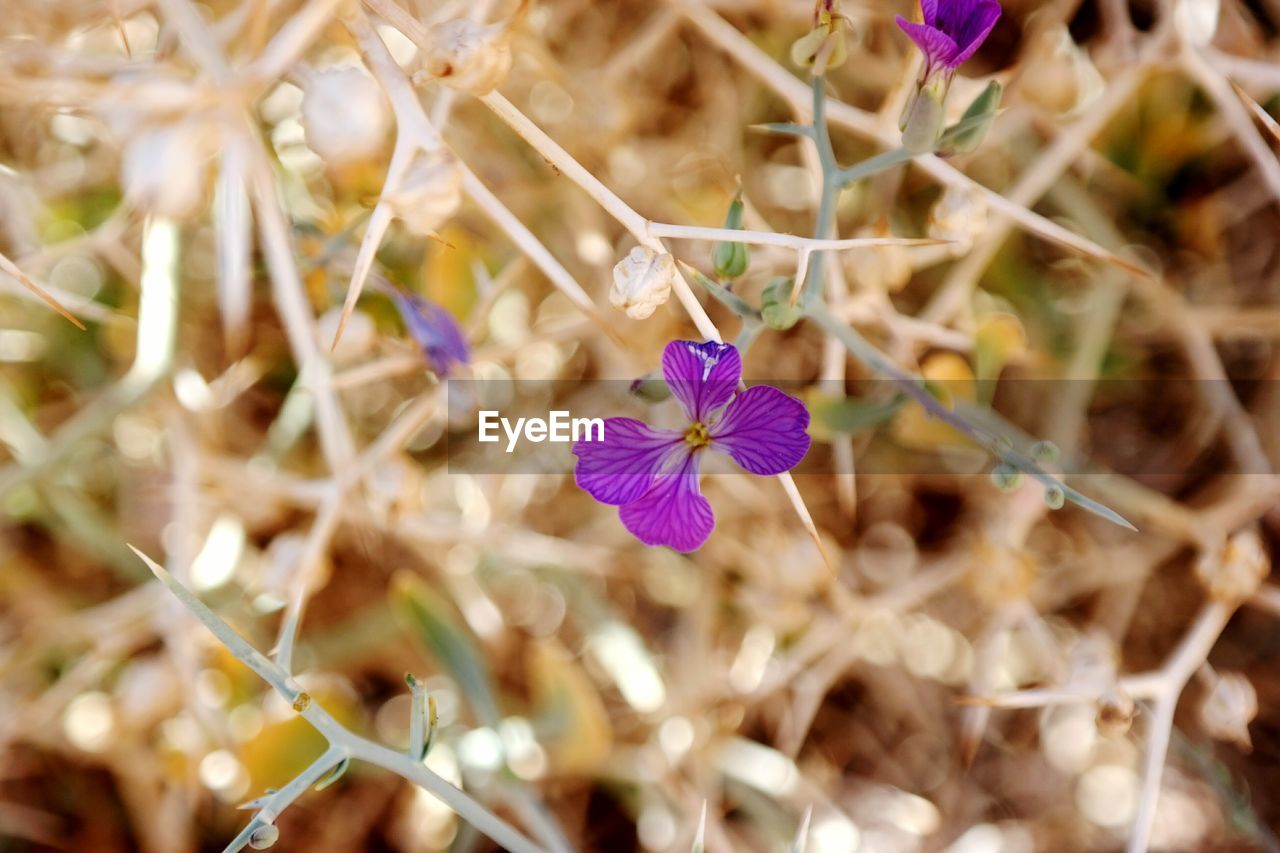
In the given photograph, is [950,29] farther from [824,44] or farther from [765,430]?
[765,430]

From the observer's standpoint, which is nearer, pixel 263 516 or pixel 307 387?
pixel 307 387

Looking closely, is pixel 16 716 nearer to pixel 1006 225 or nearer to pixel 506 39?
pixel 506 39

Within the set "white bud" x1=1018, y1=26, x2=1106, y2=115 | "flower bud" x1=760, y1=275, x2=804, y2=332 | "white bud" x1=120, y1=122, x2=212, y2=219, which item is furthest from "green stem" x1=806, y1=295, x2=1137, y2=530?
"white bud" x1=120, y1=122, x2=212, y2=219

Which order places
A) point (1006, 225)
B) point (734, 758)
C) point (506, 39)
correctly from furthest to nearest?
point (734, 758)
point (1006, 225)
point (506, 39)

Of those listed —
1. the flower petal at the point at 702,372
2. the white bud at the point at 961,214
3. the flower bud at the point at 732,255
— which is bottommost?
the flower petal at the point at 702,372

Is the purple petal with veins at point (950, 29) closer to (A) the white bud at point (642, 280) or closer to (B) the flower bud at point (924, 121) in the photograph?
(B) the flower bud at point (924, 121)

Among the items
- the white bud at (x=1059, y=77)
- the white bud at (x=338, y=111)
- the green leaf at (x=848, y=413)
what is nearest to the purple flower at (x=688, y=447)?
the green leaf at (x=848, y=413)

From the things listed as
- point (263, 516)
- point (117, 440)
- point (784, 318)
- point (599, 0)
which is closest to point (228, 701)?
point (263, 516)
